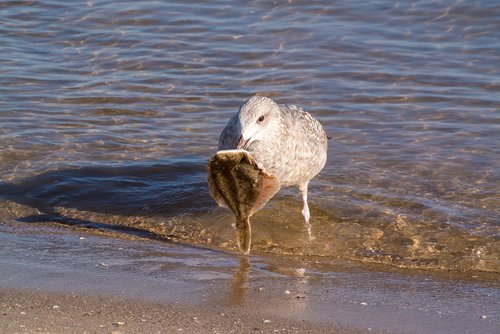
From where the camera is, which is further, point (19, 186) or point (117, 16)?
point (117, 16)

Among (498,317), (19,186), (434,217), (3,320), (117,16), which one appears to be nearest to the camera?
(3,320)

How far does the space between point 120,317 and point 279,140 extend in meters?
2.31

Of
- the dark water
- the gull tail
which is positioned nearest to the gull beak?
the gull tail

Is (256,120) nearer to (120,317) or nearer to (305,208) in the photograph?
(305,208)

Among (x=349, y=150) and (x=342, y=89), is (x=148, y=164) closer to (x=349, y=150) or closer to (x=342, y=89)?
(x=349, y=150)

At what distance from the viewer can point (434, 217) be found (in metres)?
7.59

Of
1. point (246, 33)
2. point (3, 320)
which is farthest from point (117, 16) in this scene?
point (3, 320)

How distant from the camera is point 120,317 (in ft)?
16.9

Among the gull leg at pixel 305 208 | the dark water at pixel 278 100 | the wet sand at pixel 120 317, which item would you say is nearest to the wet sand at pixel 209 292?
the wet sand at pixel 120 317

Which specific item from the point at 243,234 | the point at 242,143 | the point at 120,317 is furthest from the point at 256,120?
the point at 120,317

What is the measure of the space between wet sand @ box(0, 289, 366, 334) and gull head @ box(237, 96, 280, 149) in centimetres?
144

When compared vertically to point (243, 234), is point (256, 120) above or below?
above

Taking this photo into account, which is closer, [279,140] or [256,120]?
[256,120]

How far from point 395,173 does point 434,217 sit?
1184 mm
